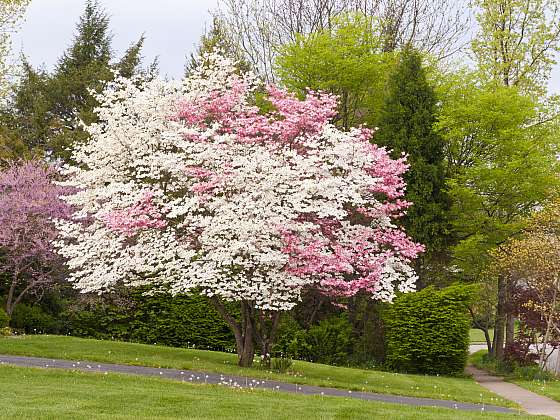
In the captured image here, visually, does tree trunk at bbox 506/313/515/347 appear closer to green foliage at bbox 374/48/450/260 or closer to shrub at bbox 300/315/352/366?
green foliage at bbox 374/48/450/260

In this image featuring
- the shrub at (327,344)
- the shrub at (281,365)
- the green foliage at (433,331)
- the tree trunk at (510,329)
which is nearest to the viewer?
the shrub at (281,365)

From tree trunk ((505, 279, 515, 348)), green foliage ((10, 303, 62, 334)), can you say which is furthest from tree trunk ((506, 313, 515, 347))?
green foliage ((10, 303, 62, 334))

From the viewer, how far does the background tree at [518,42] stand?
27.7 metres

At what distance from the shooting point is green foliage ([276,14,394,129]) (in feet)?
87.2

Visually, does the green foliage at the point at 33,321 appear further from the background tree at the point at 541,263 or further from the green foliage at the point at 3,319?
the background tree at the point at 541,263

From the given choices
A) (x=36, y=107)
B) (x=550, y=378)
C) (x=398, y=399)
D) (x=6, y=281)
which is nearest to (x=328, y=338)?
(x=550, y=378)

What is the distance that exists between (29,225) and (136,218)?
7.68m

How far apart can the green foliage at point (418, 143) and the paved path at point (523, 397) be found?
15.8 ft

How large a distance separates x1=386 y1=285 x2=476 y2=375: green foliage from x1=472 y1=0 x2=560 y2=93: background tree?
10.1 meters

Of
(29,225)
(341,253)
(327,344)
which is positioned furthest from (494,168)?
(29,225)

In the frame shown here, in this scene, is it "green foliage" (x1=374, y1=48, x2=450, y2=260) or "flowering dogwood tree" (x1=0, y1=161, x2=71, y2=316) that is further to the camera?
"green foliage" (x1=374, y1=48, x2=450, y2=260)

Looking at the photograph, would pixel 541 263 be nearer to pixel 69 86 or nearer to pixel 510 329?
pixel 510 329

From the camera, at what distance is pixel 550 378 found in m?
21.7

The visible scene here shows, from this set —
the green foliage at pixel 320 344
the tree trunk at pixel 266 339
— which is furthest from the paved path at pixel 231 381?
the green foliage at pixel 320 344
